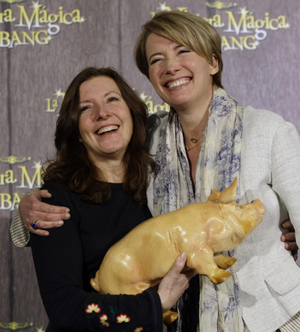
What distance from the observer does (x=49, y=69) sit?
2045 millimetres

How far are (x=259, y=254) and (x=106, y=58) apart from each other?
4.31ft

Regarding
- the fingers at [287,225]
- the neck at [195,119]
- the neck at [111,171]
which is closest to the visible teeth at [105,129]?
the neck at [111,171]

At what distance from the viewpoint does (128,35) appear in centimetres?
201

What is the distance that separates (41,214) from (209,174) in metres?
0.48

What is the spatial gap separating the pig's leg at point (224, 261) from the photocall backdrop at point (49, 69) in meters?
1.22

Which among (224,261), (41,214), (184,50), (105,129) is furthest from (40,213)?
(184,50)

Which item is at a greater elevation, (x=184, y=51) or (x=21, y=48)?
(x=21, y=48)

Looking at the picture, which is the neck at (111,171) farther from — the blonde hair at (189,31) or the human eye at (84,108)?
the blonde hair at (189,31)

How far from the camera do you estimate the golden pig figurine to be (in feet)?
2.85

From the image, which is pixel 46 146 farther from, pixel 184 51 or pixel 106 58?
pixel 184 51

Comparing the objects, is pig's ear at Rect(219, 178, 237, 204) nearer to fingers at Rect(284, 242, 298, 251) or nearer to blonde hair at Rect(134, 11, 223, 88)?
fingers at Rect(284, 242, 298, 251)

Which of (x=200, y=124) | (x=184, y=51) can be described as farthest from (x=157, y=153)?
(x=184, y=51)

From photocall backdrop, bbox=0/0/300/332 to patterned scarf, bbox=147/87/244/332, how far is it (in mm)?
755

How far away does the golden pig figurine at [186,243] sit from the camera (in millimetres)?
→ 867
